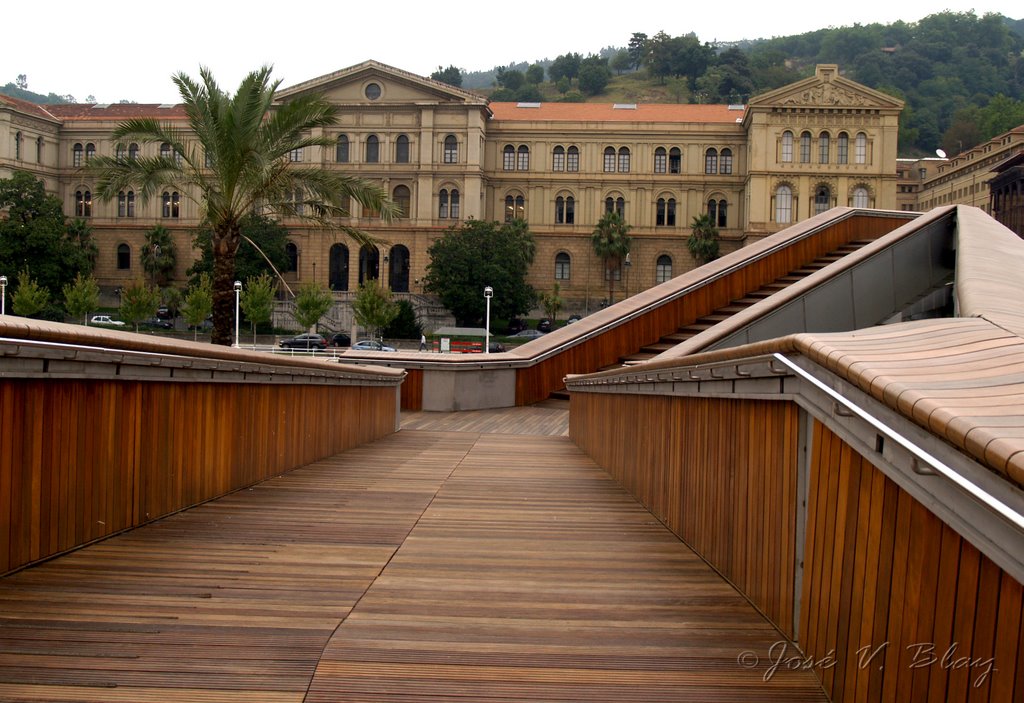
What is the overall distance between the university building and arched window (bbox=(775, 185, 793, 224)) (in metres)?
0.11

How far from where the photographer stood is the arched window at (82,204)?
82.1 meters

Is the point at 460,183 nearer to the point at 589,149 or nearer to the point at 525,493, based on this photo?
the point at 589,149

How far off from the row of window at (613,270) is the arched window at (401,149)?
1492 cm

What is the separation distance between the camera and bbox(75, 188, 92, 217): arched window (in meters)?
82.1

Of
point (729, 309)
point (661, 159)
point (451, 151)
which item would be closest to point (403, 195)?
point (451, 151)

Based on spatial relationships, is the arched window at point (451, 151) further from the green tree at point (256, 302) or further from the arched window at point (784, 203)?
the arched window at point (784, 203)

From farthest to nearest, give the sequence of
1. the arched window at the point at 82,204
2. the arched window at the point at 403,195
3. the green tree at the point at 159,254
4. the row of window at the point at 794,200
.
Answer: the arched window at the point at 82,204 < the green tree at the point at 159,254 < the arched window at the point at 403,195 < the row of window at the point at 794,200

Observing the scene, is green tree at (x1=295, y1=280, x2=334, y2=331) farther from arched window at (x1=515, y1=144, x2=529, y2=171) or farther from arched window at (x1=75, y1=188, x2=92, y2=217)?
arched window at (x1=75, y1=188, x2=92, y2=217)

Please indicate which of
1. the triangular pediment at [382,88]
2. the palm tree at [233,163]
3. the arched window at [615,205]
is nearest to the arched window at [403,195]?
the triangular pediment at [382,88]

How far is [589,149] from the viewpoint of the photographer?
260 ft

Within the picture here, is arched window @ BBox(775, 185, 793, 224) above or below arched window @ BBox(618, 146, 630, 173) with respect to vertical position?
below

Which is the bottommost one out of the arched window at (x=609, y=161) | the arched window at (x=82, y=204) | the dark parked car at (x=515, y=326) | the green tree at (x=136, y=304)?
the dark parked car at (x=515, y=326)

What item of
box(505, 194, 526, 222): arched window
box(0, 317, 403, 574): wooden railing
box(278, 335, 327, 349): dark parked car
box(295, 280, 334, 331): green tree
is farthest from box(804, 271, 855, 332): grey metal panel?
box(505, 194, 526, 222): arched window

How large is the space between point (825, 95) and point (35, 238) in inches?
2345
